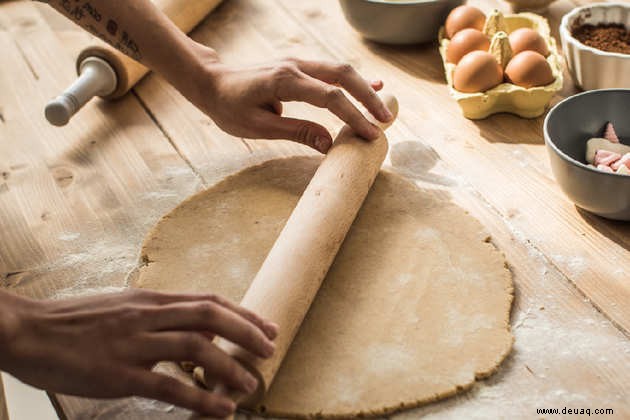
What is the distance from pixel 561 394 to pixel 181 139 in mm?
1034

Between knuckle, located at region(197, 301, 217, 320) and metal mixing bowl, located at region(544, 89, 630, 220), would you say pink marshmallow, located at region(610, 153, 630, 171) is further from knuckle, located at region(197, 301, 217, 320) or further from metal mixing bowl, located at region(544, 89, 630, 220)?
knuckle, located at region(197, 301, 217, 320)

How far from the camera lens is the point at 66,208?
160 centimetres

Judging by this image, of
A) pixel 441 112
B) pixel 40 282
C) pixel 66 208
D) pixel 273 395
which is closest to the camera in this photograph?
pixel 273 395

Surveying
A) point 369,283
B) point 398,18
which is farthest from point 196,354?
point 398,18

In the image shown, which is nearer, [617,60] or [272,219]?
[272,219]

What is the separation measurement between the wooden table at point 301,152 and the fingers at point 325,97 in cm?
21

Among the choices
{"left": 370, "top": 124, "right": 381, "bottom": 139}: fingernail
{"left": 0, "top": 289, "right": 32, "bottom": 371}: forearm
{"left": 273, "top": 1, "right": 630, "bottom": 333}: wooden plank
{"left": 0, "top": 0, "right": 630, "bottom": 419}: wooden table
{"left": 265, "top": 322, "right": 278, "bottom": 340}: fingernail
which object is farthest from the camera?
{"left": 370, "top": 124, "right": 381, "bottom": 139}: fingernail

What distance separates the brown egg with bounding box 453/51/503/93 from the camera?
5.63 feet

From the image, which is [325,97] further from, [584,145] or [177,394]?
[177,394]

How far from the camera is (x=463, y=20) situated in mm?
1894

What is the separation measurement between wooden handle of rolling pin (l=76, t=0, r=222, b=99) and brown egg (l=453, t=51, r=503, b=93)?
79cm

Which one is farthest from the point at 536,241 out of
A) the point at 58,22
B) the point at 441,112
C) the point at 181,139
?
the point at 58,22

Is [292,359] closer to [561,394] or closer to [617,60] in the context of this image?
[561,394]

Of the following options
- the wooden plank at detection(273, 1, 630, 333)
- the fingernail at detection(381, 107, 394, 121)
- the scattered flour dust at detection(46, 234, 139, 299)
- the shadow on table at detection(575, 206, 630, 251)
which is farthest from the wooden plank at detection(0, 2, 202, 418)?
the shadow on table at detection(575, 206, 630, 251)
